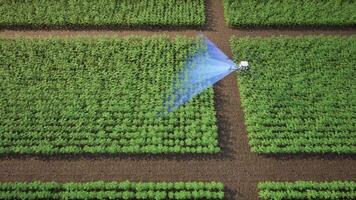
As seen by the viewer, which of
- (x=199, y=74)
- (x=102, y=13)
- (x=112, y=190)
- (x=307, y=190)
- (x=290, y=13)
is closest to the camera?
(x=112, y=190)

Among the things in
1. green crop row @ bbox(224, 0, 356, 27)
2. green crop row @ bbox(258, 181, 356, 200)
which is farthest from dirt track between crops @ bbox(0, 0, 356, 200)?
green crop row @ bbox(224, 0, 356, 27)

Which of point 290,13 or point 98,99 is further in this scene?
point 290,13

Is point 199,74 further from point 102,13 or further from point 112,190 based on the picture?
point 112,190

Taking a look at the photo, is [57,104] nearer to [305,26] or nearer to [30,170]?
[30,170]

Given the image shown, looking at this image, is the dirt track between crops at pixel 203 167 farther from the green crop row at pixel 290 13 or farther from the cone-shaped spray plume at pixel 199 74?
the green crop row at pixel 290 13

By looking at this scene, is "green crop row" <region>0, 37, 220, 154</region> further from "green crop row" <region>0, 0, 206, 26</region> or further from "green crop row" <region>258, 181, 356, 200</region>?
"green crop row" <region>258, 181, 356, 200</region>

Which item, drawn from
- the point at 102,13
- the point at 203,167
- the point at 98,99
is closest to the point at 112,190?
the point at 203,167

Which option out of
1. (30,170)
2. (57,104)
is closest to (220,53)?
(57,104)

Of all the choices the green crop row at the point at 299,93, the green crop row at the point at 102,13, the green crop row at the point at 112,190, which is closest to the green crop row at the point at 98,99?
the green crop row at the point at 102,13
